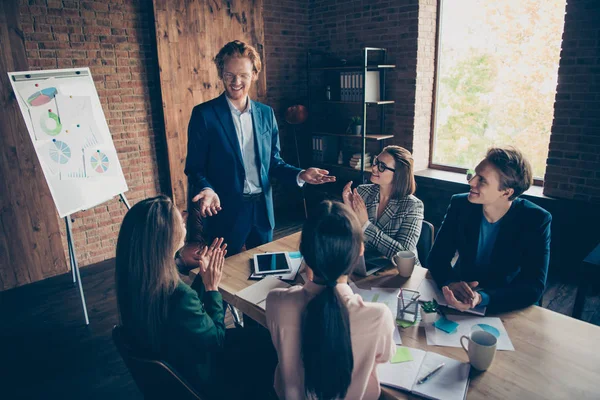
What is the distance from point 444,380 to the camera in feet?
4.09

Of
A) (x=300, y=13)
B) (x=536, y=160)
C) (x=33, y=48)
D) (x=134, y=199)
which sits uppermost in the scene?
(x=300, y=13)

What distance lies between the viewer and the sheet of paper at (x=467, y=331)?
4.66 feet

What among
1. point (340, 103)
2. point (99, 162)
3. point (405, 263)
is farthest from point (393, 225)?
point (340, 103)

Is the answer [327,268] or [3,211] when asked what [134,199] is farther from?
[327,268]

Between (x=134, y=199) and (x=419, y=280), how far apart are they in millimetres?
3476

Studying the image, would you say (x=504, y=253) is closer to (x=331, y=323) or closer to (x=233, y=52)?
(x=331, y=323)

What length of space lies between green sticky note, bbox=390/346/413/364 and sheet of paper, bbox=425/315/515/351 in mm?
101

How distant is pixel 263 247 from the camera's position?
231 cm

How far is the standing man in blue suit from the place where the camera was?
248cm

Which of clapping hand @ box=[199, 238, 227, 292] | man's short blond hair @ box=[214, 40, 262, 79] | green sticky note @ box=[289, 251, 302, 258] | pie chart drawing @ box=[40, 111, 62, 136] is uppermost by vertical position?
man's short blond hair @ box=[214, 40, 262, 79]

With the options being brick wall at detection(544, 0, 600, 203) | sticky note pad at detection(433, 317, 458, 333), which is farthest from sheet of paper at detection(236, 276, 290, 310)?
brick wall at detection(544, 0, 600, 203)

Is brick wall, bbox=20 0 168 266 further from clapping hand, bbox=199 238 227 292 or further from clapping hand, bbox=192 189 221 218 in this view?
clapping hand, bbox=199 238 227 292

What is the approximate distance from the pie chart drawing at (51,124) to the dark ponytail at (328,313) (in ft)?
8.71

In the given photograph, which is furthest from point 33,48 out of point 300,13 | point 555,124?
point 555,124
